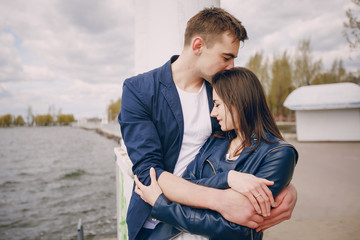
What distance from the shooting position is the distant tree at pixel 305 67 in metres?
25.0

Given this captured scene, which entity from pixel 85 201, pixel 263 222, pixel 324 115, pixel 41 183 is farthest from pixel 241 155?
pixel 41 183

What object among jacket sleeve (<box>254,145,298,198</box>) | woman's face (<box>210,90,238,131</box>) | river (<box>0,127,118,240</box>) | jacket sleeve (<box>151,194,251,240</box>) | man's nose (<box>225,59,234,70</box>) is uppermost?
man's nose (<box>225,59,234,70</box>)

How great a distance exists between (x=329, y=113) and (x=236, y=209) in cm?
1505

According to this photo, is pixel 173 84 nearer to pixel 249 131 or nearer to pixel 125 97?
pixel 125 97

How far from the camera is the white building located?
13.4 meters

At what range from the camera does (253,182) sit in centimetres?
112

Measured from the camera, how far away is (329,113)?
45.7 ft

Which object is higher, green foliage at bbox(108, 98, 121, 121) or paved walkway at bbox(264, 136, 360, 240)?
paved walkway at bbox(264, 136, 360, 240)

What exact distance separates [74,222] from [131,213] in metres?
9.75

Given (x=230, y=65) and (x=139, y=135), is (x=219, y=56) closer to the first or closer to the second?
(x=230, y=65)

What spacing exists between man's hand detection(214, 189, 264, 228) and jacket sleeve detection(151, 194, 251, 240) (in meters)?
0.03

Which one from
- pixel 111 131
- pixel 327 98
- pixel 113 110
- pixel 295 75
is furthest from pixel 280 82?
pixel 113 110

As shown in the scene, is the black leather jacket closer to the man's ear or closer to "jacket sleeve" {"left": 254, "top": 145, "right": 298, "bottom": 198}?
"jacket sleeve" {"left": 254, "top": 145, "right": 298, "bottom": 198}

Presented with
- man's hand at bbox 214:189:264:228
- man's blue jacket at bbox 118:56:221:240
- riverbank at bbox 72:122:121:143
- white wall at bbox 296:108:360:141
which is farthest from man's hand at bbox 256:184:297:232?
riverbank at bbox 72:122:121:143
